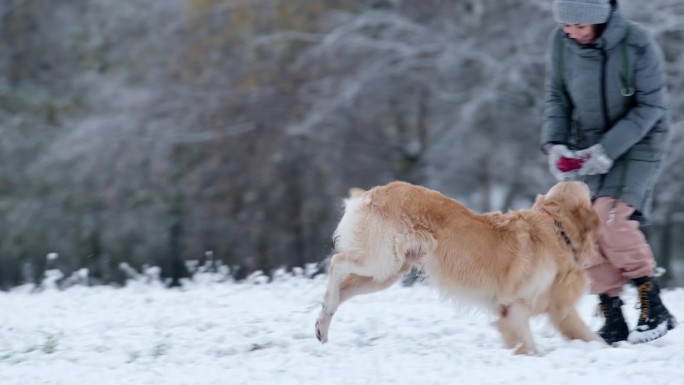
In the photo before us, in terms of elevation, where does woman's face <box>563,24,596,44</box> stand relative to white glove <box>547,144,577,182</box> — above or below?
above

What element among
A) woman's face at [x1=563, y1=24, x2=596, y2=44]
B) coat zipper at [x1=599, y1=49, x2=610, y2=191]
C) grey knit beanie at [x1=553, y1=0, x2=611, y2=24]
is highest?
grey knit beanie at [x1=553, y1=0, x2=611, y2=24]

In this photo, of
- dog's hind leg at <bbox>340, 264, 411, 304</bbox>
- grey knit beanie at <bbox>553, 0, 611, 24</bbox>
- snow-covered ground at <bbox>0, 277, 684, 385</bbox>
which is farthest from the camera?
dog's hind leg at <bbox>340, 264, 411, 304</bbox>

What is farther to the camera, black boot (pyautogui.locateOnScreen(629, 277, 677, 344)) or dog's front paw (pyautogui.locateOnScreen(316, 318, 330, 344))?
dog's front paw (pyautogui.locateOnScreen(316, 318, 330, 344))

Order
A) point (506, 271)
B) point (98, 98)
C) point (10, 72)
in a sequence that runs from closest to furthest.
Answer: point (506, 271) → point (98, 98) → point (10, 72)

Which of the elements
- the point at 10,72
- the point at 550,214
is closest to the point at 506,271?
the point at 550,214

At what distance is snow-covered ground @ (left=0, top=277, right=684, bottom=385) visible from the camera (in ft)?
15.0

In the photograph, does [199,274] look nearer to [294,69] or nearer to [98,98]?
[294,69]

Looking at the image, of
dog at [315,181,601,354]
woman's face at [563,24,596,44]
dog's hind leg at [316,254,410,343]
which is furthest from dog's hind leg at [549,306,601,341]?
woman's face at [563,24,596,44]

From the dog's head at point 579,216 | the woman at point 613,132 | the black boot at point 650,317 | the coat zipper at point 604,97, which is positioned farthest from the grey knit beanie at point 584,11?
the black boot at point 650,317

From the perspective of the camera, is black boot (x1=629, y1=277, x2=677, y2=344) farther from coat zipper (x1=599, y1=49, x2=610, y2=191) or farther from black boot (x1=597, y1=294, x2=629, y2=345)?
coat zipper (x1=599, y1=49, x2=610, y2=191)

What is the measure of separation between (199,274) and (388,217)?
4.05m

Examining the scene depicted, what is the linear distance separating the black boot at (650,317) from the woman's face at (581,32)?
1.41 m

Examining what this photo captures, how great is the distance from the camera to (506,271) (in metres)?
5.23

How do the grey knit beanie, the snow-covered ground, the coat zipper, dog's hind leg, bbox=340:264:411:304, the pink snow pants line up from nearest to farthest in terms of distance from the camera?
the snow-covered ground, the grey knit beanie, the coat zipper, the pink snow pants, dog's hind leg, bbox=340:264:411:304
